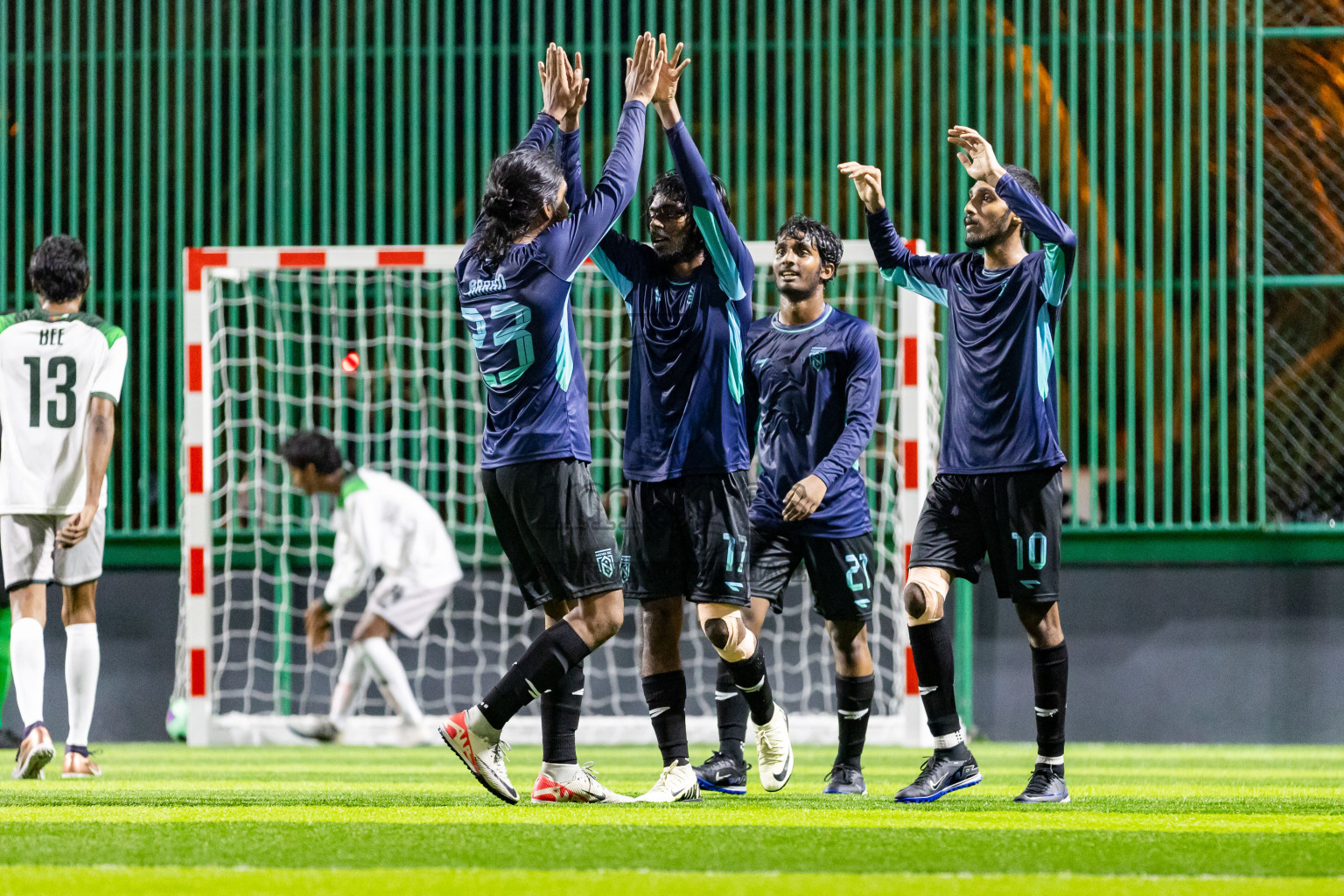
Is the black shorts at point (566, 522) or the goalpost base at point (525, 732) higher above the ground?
the black shorts at point (566, 522)

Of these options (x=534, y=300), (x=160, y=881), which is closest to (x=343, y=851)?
(x=160, y=881)

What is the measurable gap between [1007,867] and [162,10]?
10.5 meters

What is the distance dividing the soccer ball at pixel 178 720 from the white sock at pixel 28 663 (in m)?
2.93

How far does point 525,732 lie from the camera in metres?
10.2

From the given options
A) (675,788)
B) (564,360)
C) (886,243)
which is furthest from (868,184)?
(675,788)

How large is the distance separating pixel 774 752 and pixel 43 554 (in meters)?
3.26

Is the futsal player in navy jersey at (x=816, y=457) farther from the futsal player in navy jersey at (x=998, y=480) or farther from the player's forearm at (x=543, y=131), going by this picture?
the player's forearm at (x=543, y=131)

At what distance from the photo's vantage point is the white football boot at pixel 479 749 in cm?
523

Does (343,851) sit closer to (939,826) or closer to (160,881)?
(160,881)

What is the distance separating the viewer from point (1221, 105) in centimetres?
1173

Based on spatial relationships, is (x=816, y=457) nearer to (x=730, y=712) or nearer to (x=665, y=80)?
(x=730, y=712)

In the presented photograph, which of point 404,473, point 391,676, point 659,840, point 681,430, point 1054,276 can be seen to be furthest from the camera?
point 404,473

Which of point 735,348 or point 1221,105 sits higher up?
point 1221,105

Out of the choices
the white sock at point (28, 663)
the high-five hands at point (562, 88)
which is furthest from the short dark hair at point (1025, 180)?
the white sock at point (28, 663)
